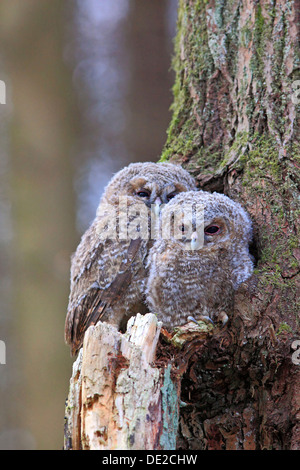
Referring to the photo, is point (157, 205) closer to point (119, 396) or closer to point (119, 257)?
point (119, 257)

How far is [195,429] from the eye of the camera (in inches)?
84.5

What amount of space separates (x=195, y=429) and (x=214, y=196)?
1.03m

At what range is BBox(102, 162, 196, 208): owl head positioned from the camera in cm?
278

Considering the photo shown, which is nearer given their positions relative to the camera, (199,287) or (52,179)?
(199,287)

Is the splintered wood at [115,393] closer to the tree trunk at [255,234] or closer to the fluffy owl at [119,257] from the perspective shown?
the tree trunk at [255,234]

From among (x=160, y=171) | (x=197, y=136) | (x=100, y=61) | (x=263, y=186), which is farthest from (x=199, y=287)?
(x=100, y=61)

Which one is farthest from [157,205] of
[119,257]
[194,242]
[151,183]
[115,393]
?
[115,393]

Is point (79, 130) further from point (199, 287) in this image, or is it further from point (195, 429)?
point (195, 429)

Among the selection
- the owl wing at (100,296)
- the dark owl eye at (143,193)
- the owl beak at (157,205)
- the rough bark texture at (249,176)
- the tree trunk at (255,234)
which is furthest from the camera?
the dark owl eye at (143,193)

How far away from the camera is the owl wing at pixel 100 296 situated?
2547 millimetres

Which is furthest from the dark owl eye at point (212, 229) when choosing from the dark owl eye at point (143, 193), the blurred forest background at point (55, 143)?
the blurred forest background at point (55, 143)

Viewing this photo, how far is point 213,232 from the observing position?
2.41 meters

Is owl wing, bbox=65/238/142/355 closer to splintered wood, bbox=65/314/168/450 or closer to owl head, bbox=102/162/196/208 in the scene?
owl head, bbox=102/162/196/208

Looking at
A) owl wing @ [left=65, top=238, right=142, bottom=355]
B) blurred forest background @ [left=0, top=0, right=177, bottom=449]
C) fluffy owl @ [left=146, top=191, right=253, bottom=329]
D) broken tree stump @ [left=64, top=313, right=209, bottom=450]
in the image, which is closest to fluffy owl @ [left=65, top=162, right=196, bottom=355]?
owl wing @ [left=65, top=238, right=142, bottom=355]
